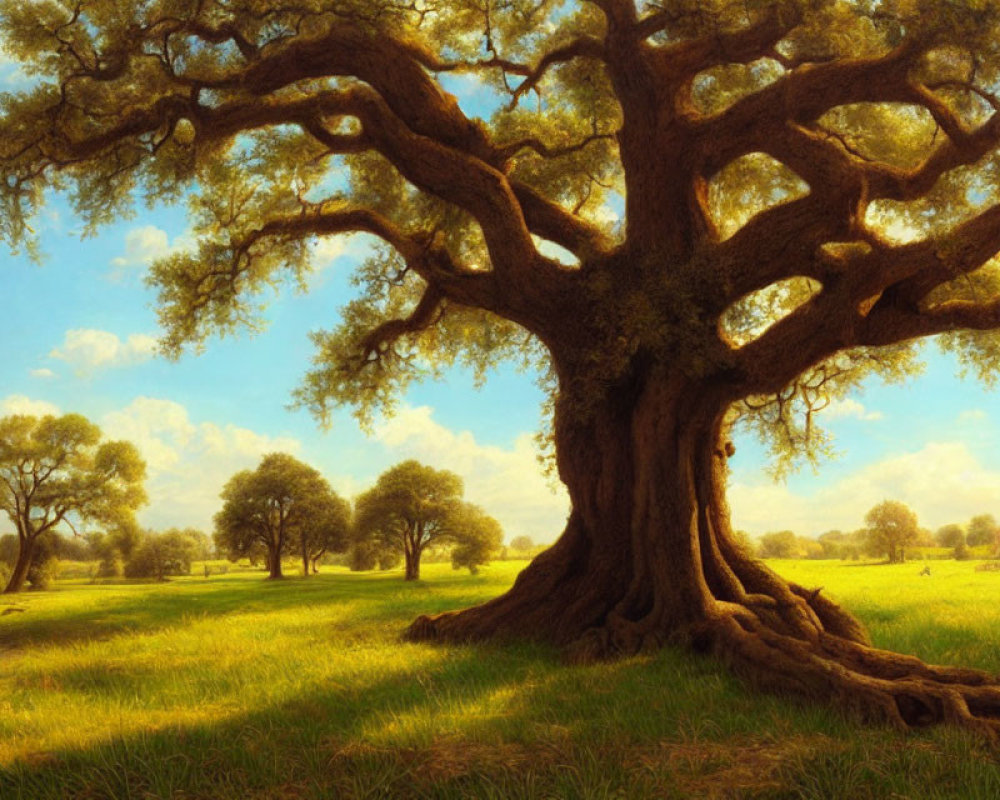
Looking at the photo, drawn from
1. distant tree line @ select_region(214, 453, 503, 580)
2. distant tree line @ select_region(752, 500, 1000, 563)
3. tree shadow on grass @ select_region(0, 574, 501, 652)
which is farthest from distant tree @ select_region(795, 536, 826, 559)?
tree shadow on grass @ select_region(0, 574, 501, 652)

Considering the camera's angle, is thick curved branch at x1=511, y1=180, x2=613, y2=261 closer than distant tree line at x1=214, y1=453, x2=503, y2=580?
Yes

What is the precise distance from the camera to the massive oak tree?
1230 cm

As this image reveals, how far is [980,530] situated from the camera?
7638 cm

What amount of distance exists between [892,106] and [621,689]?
15355mm

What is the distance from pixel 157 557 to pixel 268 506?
25049 mm

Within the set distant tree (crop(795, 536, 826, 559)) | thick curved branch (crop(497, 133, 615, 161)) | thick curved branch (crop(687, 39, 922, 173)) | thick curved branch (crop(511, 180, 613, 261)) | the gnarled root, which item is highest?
thick curved branch (crop(497, 133, 615, 161))

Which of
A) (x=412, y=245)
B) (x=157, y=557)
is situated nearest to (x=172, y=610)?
(x=412, y=245)

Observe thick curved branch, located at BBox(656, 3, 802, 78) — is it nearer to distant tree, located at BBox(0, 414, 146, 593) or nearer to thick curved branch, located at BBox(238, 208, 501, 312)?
thick curved branch, located at BBox(238, 208, 501, 312)

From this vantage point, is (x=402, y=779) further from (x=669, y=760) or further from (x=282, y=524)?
(x=282, y=524)

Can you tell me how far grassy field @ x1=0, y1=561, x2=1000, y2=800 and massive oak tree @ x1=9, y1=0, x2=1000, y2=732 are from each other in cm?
186

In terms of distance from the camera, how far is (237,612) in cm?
2305

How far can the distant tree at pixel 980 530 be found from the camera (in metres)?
74.3

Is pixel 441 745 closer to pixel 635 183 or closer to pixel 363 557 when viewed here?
pixel 635 183

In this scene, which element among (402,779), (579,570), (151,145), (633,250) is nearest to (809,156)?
(633,250)
